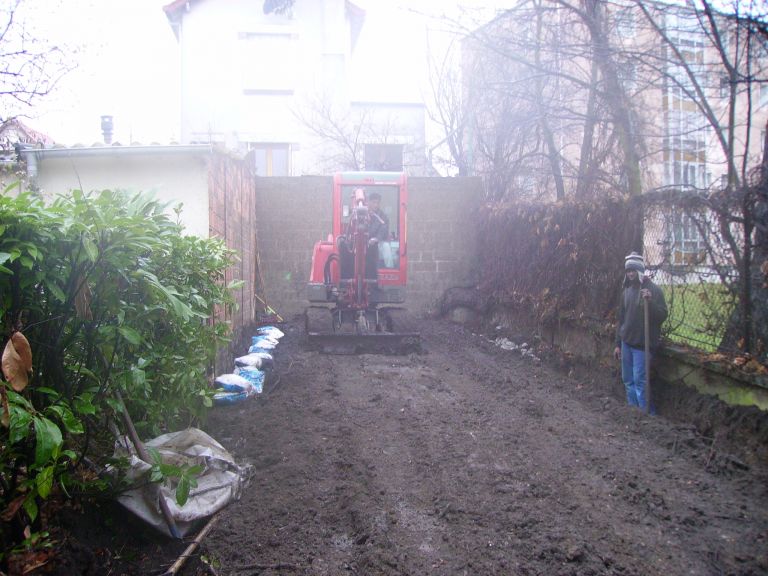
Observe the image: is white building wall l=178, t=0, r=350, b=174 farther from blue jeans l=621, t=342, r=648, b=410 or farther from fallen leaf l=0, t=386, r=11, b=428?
fallen leaf l=0, t=386, r=11, b=428

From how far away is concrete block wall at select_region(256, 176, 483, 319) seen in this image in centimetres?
1592

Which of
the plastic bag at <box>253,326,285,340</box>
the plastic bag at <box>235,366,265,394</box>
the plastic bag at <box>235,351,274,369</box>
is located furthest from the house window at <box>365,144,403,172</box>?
the plastic bag at <box>235,366,265,394</box>

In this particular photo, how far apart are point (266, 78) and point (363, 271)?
40.6 ft

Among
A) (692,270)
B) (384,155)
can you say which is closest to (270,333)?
(692,270)

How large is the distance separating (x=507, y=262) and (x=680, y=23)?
522cm

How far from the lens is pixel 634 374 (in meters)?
7.55

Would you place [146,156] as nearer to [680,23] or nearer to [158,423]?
[158,423]

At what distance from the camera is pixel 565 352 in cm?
989

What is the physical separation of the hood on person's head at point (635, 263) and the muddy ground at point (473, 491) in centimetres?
155

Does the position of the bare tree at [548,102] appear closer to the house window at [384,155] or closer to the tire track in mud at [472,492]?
the house window at [384,155]

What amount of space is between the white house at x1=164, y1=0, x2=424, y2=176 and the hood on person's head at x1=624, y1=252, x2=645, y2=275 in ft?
49.5

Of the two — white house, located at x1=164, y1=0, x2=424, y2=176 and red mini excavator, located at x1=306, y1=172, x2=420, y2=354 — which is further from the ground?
white house, located at x1=164, y1=0, x2=424, y2=176

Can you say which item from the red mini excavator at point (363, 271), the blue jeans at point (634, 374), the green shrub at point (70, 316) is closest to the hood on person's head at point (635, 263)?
the blue jeans at point (634, 374)

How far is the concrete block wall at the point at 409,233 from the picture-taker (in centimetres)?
1592
